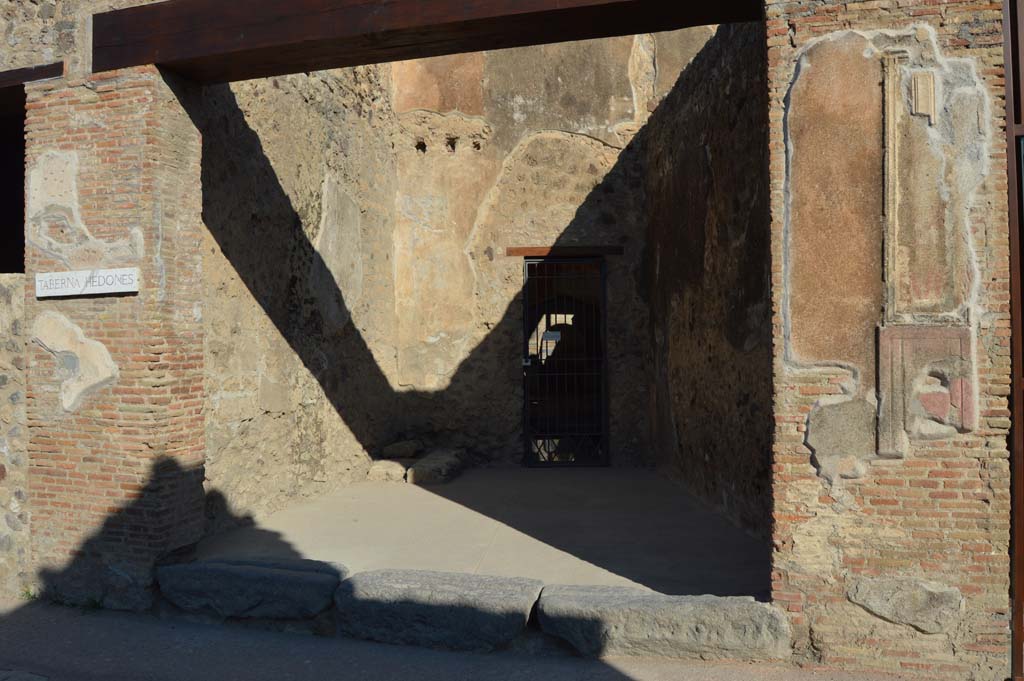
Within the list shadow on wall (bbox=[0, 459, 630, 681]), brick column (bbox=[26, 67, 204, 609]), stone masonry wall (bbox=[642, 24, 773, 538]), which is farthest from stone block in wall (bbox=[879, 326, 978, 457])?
brick column (bbox=[26, 67, 204, 609])

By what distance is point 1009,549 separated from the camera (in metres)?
3.29

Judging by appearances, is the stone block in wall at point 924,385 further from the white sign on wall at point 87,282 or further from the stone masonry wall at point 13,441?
the stone masonry wall at point 13,441

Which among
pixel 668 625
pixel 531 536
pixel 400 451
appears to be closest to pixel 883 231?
pixel 668 625

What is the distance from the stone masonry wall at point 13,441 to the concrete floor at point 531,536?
1091 mm

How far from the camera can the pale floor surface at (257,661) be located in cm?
354

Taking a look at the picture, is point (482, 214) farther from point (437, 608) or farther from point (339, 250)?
point (437, 608)

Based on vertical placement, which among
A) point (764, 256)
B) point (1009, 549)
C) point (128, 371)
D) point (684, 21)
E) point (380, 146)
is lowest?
point (1009, 549)

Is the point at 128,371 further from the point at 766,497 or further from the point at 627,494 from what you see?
the point at 627,494

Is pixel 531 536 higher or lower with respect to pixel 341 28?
lower

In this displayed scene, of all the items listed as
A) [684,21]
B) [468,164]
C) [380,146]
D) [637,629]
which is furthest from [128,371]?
[468,164]

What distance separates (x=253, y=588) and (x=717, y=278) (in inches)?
162

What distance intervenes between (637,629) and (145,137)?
12.9ft

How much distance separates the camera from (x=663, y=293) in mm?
8070

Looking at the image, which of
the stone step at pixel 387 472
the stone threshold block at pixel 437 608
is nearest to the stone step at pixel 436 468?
the stone step at pixel 387 472
